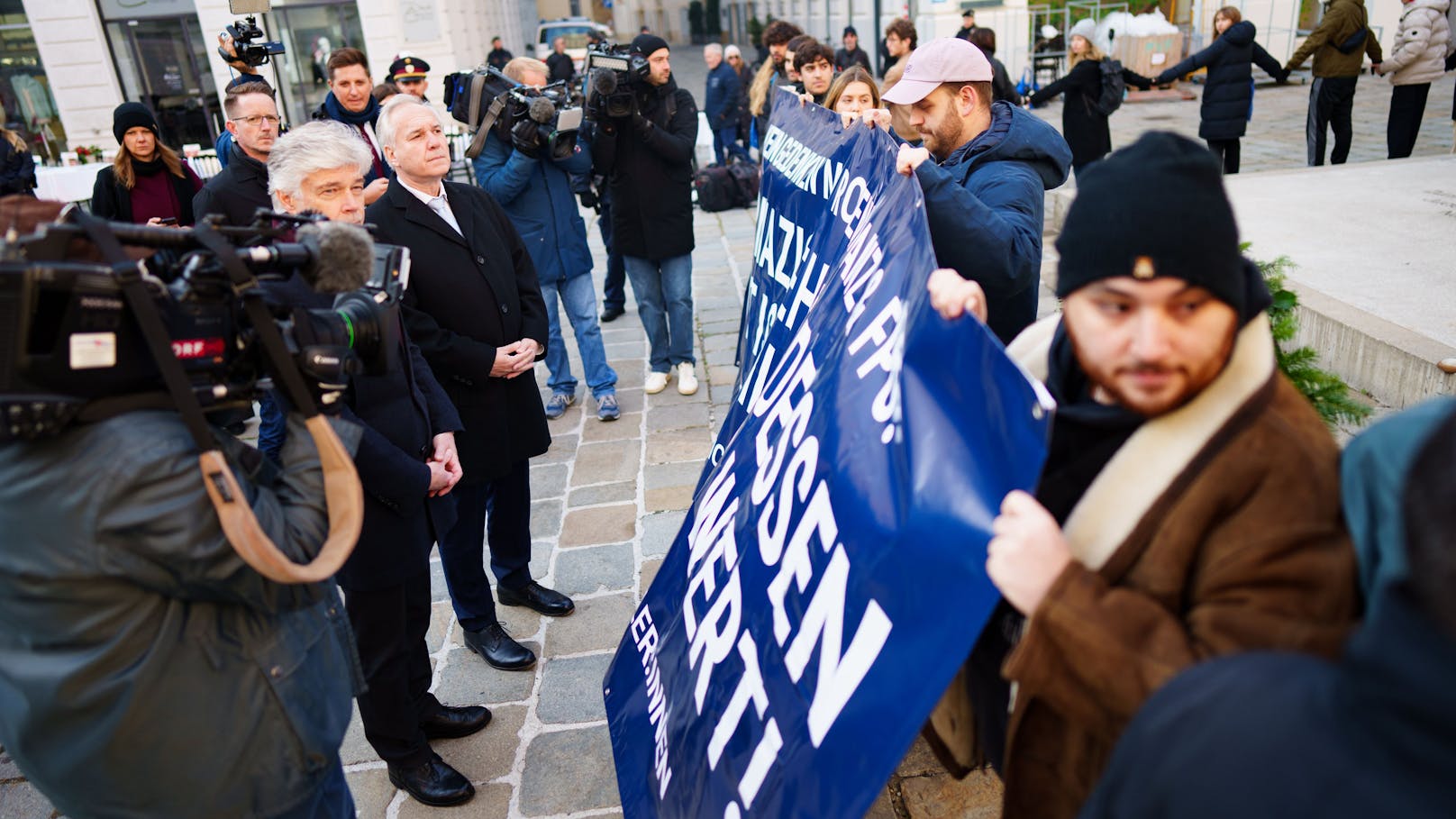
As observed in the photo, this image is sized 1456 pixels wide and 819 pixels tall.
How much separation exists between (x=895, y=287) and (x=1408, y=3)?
10.2 meters

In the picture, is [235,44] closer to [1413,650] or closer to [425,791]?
[425,791]

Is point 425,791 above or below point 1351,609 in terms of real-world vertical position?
below

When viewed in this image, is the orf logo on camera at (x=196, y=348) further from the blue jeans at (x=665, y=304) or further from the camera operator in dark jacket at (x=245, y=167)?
the blue jeans at (x=665, y=304)

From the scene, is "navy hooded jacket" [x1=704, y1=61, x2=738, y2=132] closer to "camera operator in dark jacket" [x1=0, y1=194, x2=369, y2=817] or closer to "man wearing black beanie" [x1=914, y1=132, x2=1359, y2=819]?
"camera operator in dark jacket" [x1=0, y1=194, x2=369, y2=817]

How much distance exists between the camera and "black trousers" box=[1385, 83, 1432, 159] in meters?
8.98

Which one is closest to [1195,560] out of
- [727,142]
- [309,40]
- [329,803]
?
[329,803]

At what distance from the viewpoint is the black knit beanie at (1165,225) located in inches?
49.2

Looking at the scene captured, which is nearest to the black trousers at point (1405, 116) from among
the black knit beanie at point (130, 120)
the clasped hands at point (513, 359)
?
the clasped hands at point (513, 359)

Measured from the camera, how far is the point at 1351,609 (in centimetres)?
111

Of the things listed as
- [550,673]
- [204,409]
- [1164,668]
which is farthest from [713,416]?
[1164,668]

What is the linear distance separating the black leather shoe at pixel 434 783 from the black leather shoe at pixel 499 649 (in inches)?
23.7

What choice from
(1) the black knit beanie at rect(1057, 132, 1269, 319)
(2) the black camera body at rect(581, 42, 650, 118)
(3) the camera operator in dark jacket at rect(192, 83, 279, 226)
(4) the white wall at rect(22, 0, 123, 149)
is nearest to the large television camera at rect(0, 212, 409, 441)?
(1) the black knit beanie at rect(1057, 132, 1269, 319)

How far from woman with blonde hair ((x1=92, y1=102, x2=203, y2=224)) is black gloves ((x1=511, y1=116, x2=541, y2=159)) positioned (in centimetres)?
221

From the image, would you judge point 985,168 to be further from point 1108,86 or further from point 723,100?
point 723,100
